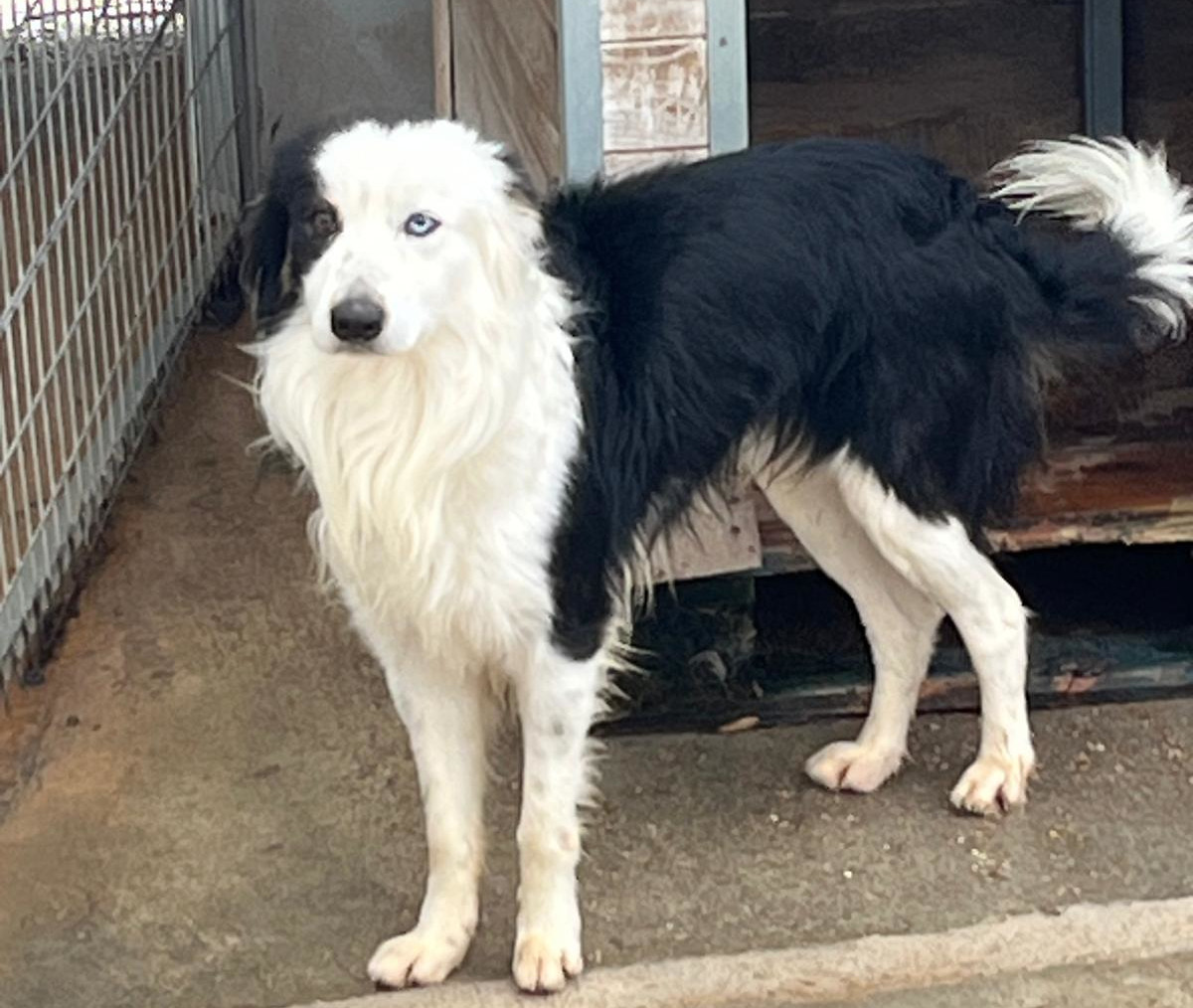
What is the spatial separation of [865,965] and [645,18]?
63.2 inches

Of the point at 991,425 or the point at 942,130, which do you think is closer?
the point at 991,425

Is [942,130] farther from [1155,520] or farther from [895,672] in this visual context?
[895,672]

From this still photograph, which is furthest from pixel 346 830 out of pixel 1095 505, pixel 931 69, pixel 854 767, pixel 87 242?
pixel 931 69

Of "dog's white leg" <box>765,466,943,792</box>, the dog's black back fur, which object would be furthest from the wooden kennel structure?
the dog's black back fur

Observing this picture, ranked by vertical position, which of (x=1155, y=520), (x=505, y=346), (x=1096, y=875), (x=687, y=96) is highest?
(x=687, y=96)

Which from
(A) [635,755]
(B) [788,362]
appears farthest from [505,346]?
(A) [635,755]

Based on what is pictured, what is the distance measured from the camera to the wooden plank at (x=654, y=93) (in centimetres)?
340

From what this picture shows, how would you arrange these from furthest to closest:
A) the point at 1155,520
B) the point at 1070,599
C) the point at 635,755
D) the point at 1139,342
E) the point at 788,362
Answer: the point at 1070,599 < the point at 1155,520 < the point at 635,755 < the point at 1139,342 < the point at 788,362

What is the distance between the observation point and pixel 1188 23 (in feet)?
18.6

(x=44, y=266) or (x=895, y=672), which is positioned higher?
(x=44, y=266)

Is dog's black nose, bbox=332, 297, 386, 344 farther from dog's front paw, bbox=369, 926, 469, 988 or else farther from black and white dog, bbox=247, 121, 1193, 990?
dog's front paw, bbox=369, 926, 469, 988

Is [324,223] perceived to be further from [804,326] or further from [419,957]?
[419,957]

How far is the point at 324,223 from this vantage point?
8.41 ft

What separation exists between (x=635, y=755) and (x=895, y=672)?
51 cm
